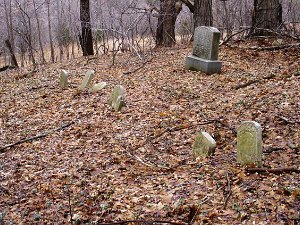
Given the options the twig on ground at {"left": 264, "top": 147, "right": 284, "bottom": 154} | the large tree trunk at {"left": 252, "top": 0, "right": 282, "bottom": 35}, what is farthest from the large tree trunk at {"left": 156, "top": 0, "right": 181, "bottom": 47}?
the twig on ground at {"left": 264, "top": 147, "right": 284, "bottom": 154}

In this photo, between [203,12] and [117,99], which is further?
[203,12]

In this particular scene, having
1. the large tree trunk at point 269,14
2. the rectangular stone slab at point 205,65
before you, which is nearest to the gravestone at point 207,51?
the rectangular stone slab at point 205,65

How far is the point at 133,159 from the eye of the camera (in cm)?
661

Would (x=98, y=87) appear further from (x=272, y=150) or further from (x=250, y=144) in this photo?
(x=250, y=144)

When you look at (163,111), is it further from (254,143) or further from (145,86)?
(254,143)

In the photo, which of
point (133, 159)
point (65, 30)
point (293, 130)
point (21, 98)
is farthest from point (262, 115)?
point (65, 30)

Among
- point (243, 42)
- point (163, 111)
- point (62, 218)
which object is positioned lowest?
point (62, 218)

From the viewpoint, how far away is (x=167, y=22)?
17953 millimetres

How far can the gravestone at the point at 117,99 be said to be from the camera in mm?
9211

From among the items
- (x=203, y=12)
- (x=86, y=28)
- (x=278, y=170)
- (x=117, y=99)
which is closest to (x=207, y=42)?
(x=117, y=99)

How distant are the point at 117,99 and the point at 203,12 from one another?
775cm

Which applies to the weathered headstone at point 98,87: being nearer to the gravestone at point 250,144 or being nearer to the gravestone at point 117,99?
the gravestone at point 117,99

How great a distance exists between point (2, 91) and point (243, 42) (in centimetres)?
921

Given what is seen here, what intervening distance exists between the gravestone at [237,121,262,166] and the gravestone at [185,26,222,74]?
20.1 feet
